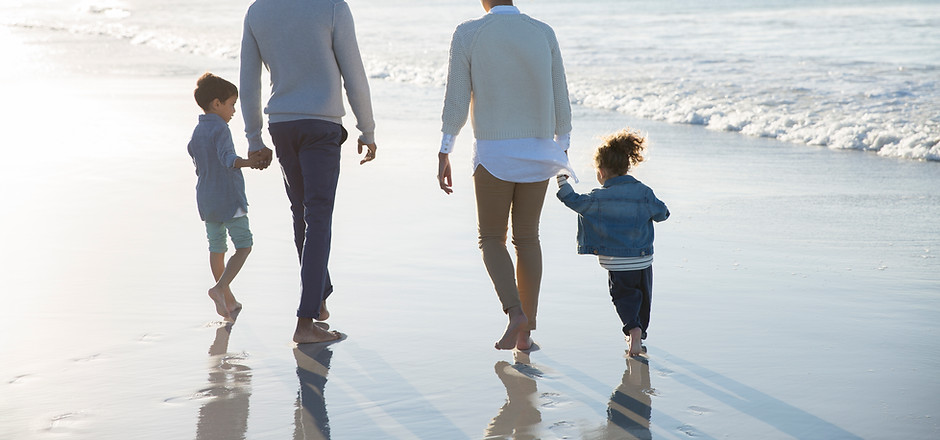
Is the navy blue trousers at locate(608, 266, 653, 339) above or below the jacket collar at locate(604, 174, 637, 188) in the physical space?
below

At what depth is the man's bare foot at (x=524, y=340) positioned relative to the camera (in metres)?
4.05

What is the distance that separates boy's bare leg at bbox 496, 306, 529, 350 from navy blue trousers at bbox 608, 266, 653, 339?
0.40 m

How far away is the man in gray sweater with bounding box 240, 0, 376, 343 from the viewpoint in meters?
3.99

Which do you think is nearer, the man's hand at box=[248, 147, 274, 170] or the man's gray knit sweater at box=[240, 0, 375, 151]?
the man's gray knit sweater at box=[240, 0, 375, 151]

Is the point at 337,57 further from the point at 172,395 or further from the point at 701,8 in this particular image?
the point at 701,8

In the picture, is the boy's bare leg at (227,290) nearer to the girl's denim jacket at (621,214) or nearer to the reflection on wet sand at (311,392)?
the reflection on wet sand at (311,392)

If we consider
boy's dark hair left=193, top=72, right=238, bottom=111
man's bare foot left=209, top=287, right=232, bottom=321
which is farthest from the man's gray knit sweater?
man's bare foot left=209, top=287, right=232, bottom=321

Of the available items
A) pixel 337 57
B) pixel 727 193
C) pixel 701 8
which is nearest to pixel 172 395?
pixel 337 57

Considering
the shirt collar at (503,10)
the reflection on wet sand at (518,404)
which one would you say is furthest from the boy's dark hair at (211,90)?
the reflection on wet sand at (518,404)

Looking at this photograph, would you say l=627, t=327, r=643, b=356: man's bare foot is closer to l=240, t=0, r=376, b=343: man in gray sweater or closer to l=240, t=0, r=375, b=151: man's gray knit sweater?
l=240, t=0, r=376, b=343: man in gray sweater

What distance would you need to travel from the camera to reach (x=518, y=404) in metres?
3.47

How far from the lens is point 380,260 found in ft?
18.1

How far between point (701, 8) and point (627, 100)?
33.7 m

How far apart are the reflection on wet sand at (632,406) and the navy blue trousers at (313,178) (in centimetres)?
135
